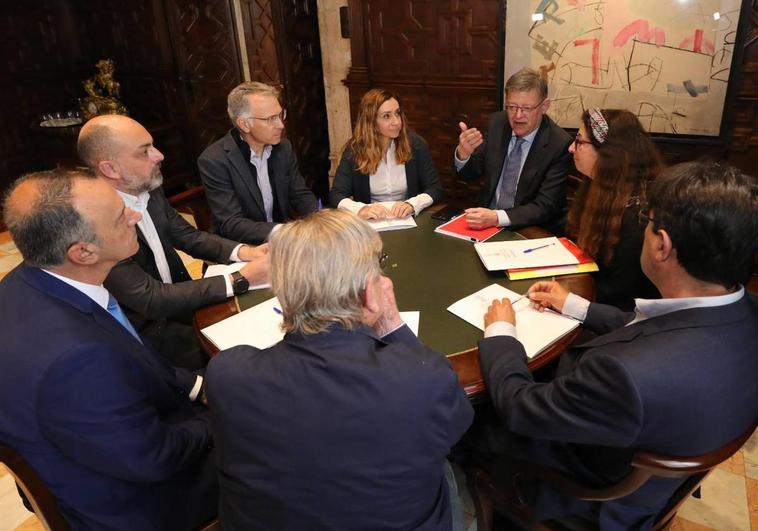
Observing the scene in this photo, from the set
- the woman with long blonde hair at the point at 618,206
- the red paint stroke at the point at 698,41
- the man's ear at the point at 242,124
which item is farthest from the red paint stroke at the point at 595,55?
the man's ear at the point at 242,124

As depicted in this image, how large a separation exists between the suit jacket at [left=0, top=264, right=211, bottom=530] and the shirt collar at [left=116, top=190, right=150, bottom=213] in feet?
2.59

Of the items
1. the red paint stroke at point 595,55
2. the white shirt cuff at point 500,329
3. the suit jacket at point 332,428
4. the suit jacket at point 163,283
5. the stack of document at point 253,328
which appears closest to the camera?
the suit jacket at point 332,428

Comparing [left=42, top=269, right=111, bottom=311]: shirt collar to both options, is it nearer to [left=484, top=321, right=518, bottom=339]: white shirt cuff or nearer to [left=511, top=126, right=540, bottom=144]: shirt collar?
[left=484, top=321, right=518, bottom=339]: white shirt cuff

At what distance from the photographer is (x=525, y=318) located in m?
1.65

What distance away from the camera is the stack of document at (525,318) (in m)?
1.55

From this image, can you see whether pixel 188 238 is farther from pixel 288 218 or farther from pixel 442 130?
pixel 442 130

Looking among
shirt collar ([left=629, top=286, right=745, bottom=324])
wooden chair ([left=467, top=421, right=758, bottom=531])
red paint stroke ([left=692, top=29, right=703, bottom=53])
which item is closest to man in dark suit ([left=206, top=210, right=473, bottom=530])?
wooden chair ([left=467, top=421, right=758, bottom=531])

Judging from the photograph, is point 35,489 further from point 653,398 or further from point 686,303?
point 686,303

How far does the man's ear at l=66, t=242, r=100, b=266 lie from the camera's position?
131 centimetres

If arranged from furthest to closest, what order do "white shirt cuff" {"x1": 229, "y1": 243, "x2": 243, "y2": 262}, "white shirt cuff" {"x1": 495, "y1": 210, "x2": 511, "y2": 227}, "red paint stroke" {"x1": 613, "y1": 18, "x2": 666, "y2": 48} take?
"red paint stroke" {"x1": 613, "y1": 18, "x2": 666, "y2": 48} → "white shirt cuff" {"x1": 495, "y1": 210, "x2": 511, "y2": 227} → "white shirt cuff" {"x1": 229, "y1": 243, "x2": 243, "y2": 262}

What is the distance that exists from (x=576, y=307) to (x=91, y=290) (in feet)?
Answer: 4.40

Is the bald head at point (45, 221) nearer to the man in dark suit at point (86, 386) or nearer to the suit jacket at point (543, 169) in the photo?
the man in dark suit at point (86, 386)

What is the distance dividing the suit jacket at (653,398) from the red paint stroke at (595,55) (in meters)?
2.63

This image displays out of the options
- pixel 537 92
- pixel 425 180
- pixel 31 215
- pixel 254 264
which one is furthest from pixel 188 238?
pixel 537 92
